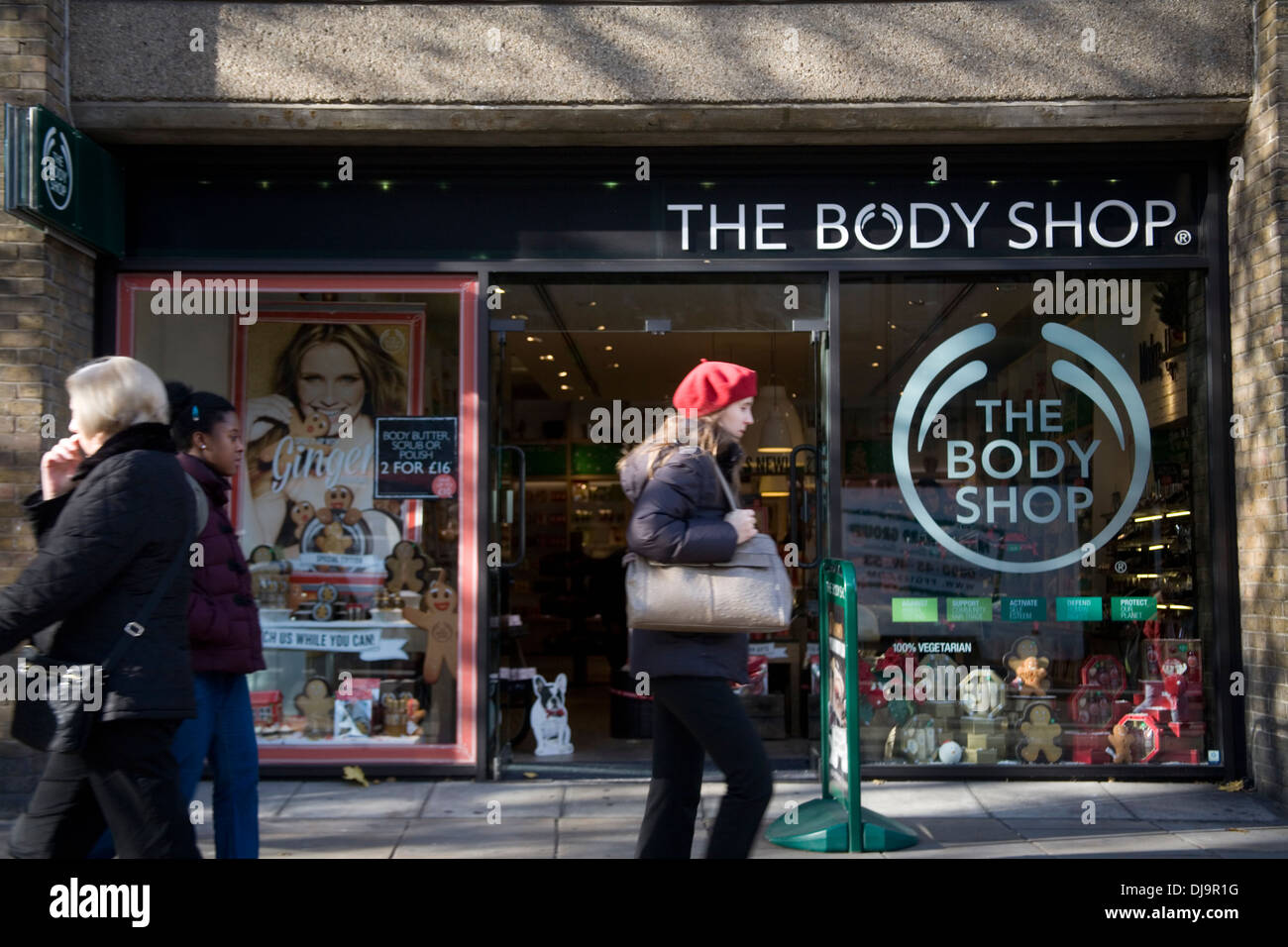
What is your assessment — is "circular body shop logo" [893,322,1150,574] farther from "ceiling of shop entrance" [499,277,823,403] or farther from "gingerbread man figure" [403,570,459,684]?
"gingerbread man figure" [403,570,459,684]

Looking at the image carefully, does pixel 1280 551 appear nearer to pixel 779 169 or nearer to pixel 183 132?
pixel 779 169

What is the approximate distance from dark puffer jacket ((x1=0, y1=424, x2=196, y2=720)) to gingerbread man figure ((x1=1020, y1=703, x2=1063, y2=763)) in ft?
16.0

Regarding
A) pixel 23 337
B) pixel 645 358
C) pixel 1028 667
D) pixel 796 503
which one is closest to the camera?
pixel 23 337

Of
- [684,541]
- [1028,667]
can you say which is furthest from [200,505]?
[1028,667]

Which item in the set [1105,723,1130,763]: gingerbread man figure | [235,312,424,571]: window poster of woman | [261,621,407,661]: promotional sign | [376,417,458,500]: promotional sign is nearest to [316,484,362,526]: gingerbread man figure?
[235,312,424,571]: window poster of woman

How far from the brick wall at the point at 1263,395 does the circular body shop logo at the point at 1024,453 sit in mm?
605

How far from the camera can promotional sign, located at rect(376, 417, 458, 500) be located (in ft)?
22.7

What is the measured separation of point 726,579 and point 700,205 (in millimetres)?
3461

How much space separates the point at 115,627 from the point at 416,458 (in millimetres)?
3844

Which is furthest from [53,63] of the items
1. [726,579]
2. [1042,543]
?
[1042,543]

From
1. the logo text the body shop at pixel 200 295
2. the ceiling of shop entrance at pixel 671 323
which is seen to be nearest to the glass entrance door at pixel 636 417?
the ceiling of shop entrance at pixel 671 323

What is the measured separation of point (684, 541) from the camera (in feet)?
12.4

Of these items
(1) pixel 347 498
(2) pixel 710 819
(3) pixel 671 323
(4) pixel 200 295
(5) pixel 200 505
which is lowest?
(2) pixel 710 819

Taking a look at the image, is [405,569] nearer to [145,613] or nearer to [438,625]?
[438,625]
